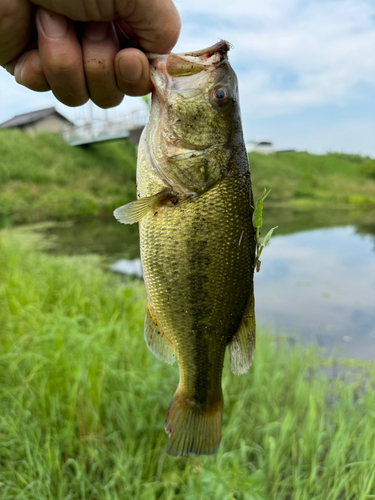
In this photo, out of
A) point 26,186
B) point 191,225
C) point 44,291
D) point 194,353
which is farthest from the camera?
point 26,186

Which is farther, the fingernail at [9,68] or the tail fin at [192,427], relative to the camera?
the fingernail at [9,68]

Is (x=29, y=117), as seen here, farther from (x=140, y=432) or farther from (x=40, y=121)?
(x=140, y=432)

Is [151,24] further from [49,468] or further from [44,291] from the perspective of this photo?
[44,291]

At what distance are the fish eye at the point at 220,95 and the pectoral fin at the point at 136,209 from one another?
0.43 m

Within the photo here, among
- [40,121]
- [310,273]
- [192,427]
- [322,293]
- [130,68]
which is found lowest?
[322,293]

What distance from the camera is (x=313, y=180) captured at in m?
27.7

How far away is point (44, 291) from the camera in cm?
500

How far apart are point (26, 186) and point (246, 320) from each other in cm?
1771

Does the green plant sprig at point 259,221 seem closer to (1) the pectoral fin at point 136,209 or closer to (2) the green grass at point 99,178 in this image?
(1) the pectoral fin at point 136,209

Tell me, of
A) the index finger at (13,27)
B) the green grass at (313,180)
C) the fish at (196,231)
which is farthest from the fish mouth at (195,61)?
the green grass at (313,180)

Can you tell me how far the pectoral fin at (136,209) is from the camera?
1293 mm

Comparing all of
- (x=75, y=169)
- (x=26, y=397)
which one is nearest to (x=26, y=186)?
(x=75, y=169)

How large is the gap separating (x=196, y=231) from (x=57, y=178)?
19001 millimetres

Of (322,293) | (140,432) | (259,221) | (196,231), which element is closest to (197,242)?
(196,231)
